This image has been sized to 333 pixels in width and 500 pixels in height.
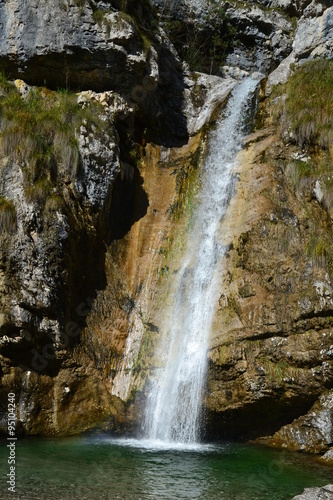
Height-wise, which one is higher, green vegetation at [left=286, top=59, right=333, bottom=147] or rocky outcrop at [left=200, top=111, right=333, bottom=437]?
green vegetation at [left=286, top=59, right=333, bottom=147]

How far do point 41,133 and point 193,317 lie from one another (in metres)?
5.22

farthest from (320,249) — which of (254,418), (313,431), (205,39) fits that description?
(205,39)

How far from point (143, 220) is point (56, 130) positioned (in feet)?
9.90

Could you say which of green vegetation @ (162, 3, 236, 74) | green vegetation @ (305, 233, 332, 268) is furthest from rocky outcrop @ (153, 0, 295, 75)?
green vegetation @ (305, 233, 332, 268)

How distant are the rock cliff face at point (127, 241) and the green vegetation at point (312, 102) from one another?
0.34 m

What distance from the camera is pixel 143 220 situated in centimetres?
1350

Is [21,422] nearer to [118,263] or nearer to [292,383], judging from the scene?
[118,263]

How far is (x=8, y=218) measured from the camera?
10617 mm

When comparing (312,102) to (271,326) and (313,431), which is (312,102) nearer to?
(271,326)

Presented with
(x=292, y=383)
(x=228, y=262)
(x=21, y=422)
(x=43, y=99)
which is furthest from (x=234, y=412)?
(x=43, y=99)

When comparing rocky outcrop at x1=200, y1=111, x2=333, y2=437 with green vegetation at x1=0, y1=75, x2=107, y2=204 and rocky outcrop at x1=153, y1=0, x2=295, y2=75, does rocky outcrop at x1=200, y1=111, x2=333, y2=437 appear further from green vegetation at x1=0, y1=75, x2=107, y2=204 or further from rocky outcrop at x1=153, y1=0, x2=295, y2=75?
rocky outcrop at x1=153, y1=0, x2=295, y2=75

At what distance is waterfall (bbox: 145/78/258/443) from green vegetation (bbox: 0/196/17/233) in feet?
12.0

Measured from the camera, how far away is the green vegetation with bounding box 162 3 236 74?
63.6 ft

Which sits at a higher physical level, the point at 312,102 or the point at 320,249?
the point at 312,102
